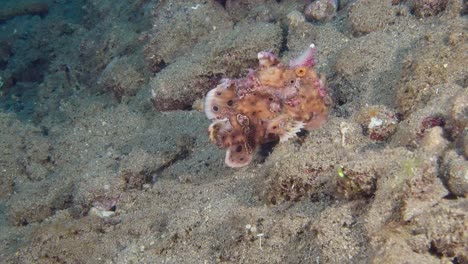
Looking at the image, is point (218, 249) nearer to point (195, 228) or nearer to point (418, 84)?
point (195, 228)

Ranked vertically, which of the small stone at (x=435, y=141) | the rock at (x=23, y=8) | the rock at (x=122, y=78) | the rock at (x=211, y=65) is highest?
the small stone at (x=435, y=141)

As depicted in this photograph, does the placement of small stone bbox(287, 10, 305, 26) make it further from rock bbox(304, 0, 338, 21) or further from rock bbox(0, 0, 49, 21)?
rock bbox(0, 0, 49, 21)

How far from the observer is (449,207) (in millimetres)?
2355

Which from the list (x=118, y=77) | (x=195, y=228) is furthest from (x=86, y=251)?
(x=118, y=77)

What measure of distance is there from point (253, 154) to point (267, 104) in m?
0.55

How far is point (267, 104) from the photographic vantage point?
3891 millimetres

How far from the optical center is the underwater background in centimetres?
264

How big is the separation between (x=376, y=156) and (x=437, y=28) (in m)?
2.49

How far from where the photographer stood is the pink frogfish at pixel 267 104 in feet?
12.7

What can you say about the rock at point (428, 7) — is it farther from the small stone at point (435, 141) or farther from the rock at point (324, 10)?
the small stone at point (435, 141)

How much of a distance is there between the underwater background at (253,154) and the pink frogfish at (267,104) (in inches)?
6.3

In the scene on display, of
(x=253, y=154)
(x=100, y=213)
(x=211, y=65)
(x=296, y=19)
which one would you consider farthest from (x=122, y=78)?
(x=253, y=154)

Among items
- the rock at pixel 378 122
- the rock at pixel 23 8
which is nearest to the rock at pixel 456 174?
the rock at pixel 378 122

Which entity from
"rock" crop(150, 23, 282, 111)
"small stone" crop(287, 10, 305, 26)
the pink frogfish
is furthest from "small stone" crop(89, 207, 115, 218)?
"small stone" crop(287, 10, 305, 26)
